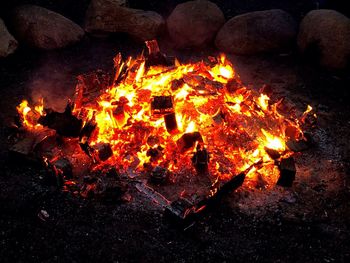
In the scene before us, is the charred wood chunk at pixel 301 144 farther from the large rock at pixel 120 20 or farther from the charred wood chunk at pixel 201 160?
the large rock at pixel 120 20

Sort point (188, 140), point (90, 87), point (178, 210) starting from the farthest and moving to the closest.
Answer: point (90, 87), point (188, 140), point (178, 210)

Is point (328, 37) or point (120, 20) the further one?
point (120, 20)

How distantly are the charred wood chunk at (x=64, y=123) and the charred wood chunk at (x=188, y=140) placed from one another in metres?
1.54

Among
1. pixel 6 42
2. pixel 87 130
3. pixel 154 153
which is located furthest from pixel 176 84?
pixel 6 42

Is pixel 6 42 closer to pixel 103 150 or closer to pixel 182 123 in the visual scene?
pixel 103 150

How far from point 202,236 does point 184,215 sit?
346mm

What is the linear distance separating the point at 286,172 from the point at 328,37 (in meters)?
4.16

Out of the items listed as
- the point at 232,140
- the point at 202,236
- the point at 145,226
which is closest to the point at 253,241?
the point at 202,236

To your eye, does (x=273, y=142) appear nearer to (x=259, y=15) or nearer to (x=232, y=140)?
(x=232, y=140)

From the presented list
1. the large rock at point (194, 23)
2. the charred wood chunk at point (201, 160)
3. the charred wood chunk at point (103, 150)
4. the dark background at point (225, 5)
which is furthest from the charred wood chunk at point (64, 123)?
→ the dark background at point (225, 5)

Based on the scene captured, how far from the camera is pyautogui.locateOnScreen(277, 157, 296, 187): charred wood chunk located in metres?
4.82

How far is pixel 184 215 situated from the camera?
4.18 m

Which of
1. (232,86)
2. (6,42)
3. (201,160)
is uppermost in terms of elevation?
(6,42)

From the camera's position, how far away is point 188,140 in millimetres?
5141
